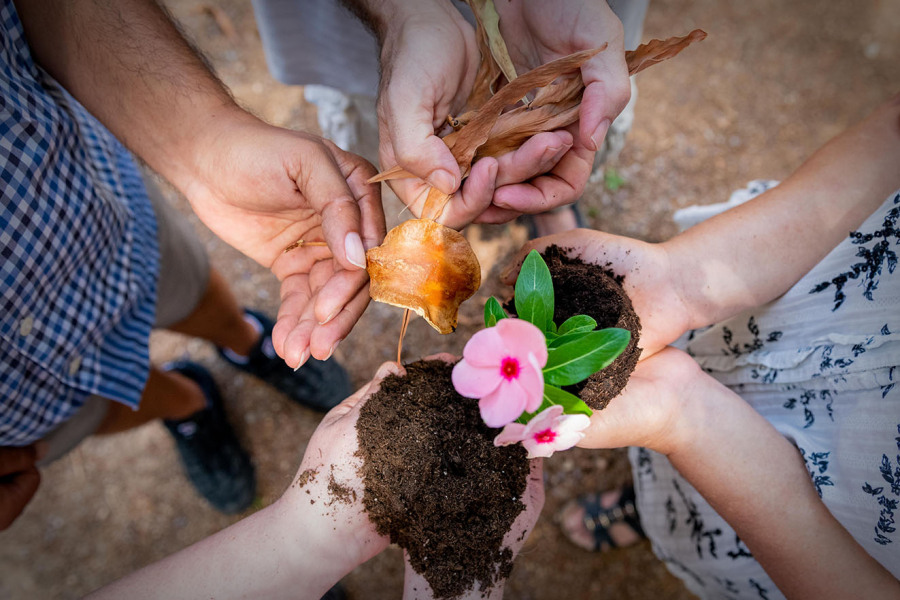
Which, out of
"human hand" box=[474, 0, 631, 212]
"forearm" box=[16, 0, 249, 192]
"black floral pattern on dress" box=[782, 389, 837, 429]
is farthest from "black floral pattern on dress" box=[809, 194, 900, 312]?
"forearm" box=[16, 0, 249, 192]

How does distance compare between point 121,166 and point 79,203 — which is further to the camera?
point 121,166

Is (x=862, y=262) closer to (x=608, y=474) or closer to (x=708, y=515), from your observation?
(x=708, y=515)

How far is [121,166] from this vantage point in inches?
79.6

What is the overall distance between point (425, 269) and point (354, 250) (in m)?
0.23

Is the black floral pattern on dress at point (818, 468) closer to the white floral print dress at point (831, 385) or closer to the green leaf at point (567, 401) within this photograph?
the white floral print dress at point (831, 385)

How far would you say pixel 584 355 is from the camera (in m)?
1.10

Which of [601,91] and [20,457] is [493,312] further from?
[20,457]

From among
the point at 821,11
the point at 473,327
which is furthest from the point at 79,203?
the point at 821,11

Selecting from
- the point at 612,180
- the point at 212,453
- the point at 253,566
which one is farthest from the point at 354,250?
the point at 612,180

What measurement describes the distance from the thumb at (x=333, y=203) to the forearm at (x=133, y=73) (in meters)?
0.43

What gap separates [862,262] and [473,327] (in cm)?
188

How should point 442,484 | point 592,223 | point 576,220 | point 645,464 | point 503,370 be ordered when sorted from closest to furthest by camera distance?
point 503,370 < point 442,484 < point 645,464 < point 576,220 < point 592,223

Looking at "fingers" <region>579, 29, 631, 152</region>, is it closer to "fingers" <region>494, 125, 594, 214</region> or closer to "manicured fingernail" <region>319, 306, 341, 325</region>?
"fingers" <region>494, 125, 594, 214</region>

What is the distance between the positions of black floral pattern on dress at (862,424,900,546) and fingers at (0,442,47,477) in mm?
2808
